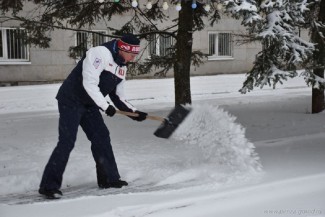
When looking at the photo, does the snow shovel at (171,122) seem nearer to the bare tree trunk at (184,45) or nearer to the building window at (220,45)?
the bare tree trunk at (184,45)

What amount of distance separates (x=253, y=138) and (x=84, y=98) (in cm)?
315

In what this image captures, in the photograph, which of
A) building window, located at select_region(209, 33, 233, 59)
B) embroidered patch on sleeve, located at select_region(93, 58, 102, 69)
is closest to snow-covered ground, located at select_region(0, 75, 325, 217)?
embroidered patch on sleeve, located at select_region(93, 58, 102, 69)

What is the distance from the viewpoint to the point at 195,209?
12.1 feet

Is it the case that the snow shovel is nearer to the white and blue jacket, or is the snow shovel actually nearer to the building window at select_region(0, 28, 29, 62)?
the white and blue jacket

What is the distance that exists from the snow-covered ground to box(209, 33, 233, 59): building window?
11935mm

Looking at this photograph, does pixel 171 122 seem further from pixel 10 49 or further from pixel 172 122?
pixel 10 49

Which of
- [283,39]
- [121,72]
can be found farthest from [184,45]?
[121,72]

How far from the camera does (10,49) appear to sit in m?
16.7

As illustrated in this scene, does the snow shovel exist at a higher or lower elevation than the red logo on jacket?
lower

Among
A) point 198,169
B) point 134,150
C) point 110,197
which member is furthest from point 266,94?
point 110,197

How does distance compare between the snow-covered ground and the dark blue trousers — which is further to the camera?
the dark blue trousers

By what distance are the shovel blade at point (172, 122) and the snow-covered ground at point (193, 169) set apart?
0.07 m

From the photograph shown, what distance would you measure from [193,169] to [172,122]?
1.71ft

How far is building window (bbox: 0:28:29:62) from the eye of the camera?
54.0ft
